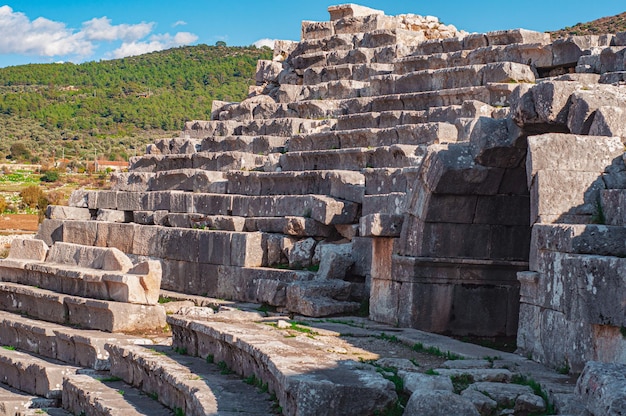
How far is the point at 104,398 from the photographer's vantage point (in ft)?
31.4

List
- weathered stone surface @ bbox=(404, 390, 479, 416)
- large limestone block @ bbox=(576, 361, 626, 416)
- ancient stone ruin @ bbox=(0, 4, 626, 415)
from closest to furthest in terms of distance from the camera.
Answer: large limestone block @ bbox=(576, 361, 626, 416) → weathered stone surface @ bbox=(404, 390, 479, 416) → ancient stone ruin @ bbox=(0, 4, 626, 415)

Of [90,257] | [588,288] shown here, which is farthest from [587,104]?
[90,257]

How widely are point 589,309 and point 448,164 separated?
3.40 meters

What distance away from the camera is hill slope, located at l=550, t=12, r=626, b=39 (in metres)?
28.7

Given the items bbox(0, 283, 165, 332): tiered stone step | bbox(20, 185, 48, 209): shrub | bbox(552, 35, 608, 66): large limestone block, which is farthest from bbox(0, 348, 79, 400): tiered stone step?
bbox(20, 185, 48, 209): shrub

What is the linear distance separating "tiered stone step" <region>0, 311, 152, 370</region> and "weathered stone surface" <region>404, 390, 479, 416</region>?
6528 mm

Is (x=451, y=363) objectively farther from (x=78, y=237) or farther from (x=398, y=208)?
(x=78, y=237)

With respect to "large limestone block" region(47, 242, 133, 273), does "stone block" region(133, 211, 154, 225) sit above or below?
above

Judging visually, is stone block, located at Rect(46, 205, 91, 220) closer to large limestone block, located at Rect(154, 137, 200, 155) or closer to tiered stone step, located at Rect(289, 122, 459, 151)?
large limestone block, located at Rect(154, 137, 200, 155)

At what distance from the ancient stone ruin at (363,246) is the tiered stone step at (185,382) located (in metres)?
Result: 0.04

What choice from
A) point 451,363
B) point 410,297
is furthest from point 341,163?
point 451,363

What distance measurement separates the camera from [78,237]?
59.7 feet

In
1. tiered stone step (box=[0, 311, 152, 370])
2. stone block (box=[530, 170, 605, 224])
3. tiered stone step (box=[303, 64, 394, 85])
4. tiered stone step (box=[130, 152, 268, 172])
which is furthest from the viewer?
tiered stone step (box=[303, 64, 394, 85])

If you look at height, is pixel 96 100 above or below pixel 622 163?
above
